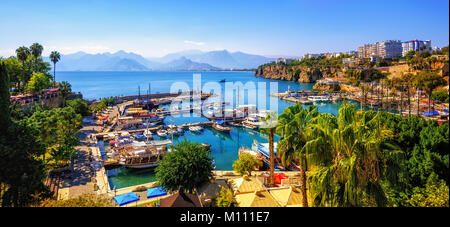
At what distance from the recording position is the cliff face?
360 ft

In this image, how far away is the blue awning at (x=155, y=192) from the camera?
13078 millimetres

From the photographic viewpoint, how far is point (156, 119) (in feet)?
124

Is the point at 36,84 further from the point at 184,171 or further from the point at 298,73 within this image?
the point at 298,73

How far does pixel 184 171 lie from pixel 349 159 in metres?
9.39

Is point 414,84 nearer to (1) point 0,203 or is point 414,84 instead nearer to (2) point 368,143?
(2) point 368,143

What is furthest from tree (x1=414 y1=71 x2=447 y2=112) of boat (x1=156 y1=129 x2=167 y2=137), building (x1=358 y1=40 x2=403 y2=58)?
building (x1=358 y1=40 x2=403 y2=58)

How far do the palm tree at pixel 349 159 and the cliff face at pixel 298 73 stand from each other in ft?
355

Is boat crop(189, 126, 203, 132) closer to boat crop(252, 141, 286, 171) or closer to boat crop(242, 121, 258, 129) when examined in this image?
boat crop(242, 121, 258, 129)

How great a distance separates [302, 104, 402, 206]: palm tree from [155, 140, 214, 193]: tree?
26.3 ft

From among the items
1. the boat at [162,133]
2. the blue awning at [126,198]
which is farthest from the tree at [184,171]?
the boat at [162,133]

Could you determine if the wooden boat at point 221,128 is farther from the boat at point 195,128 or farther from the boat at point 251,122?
the boat at point 251,122

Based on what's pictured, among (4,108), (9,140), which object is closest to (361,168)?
(9,140)

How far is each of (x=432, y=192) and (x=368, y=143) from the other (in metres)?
4.17

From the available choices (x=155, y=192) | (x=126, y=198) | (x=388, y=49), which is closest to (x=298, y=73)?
(x=388, y=49)
